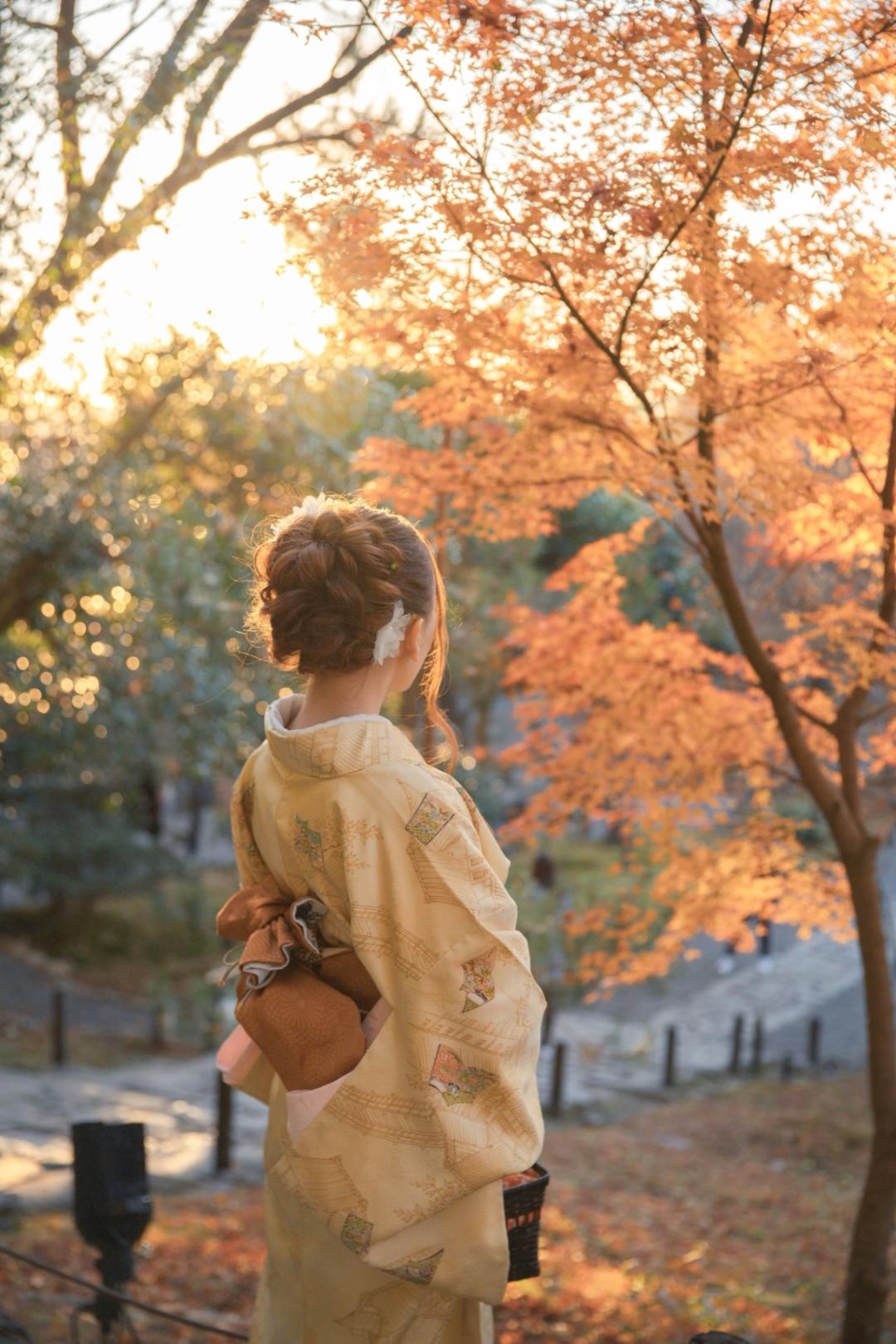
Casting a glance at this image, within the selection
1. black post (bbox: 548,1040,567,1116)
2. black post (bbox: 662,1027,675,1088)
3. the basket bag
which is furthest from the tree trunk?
black post (bbox: 662,1027,675,1088)

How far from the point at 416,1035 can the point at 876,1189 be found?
363 centimetres

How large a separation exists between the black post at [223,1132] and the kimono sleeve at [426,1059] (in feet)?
20.0

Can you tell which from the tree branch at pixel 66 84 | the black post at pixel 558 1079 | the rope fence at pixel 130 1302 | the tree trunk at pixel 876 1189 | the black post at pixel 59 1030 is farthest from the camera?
the black post at pixel 558 1079

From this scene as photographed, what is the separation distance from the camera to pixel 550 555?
61.7 ft

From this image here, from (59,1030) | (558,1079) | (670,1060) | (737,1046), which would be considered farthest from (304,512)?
(737,1046)

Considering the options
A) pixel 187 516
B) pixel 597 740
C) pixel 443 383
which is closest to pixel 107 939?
pixel 187 516

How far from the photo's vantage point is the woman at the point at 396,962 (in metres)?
1.93

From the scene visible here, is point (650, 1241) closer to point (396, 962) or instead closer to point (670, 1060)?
point (670, 1060)

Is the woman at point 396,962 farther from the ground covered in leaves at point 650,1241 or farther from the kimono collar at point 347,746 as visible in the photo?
the ground covered in leaves at point 650,1241

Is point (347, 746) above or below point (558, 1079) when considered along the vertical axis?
above

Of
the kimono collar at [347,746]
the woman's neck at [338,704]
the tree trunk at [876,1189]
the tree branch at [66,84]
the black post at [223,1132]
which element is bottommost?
the black post at [223,1132]

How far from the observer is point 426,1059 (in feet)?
6.32

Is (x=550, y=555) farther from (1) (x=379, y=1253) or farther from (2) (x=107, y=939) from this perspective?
(1) (x=379, y=1253)

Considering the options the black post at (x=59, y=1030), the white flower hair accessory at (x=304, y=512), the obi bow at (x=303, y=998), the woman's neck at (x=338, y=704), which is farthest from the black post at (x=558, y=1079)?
the white flower hair accessory at (x=304, y=512)
